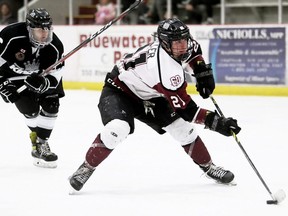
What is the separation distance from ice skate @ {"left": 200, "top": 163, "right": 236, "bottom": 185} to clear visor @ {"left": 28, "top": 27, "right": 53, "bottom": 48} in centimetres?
128

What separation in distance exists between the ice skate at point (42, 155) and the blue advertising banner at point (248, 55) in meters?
4.27

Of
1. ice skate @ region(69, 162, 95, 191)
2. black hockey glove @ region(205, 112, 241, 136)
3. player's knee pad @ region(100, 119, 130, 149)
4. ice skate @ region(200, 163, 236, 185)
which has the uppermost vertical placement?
black hockey glove @ region(205, 112, 241, 136)

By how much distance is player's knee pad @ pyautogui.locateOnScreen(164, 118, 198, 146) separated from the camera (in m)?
4.02

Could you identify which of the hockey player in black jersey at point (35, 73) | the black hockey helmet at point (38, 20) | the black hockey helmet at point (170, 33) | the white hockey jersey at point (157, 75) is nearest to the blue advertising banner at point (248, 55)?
the hockey player in black jersey at point (35, 73)

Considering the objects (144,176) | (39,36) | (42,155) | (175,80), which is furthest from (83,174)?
(39,36)

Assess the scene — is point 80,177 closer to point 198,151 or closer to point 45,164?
point 198,151

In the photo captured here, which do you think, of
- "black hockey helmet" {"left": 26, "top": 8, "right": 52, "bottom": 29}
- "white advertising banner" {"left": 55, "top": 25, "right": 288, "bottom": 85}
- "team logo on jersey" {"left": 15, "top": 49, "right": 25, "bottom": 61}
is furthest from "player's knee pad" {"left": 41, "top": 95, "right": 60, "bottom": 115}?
"white advertising banner" {"left": 55, "top": 25, "right": 288, "bottom": 85}

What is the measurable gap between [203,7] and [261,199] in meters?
6.31

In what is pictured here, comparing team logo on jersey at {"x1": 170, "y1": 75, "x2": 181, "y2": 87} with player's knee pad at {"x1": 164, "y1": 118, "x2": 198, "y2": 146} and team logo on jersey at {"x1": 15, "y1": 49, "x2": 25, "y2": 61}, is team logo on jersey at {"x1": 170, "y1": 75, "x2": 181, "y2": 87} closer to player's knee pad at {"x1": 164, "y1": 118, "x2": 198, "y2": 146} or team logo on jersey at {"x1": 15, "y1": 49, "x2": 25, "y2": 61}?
player's knee pad at {"x1": 164, "y1": 118, "x2": 198, "y2": 146}

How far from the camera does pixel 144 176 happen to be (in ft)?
14.4

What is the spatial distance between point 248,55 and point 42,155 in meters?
4.47

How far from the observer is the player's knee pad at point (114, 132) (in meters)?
3.79

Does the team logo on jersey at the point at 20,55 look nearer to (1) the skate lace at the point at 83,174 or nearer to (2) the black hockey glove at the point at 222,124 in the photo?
(1) the skate lace at the point at 83,174

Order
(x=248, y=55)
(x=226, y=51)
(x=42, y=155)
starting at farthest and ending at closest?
1. (x=226, y=51)
2. (x=248, y=55)
3. (x=42, y=155)
